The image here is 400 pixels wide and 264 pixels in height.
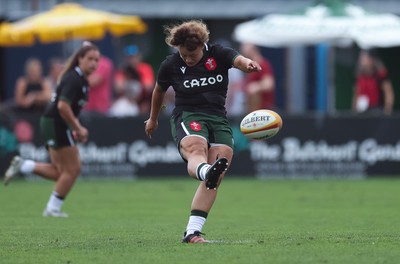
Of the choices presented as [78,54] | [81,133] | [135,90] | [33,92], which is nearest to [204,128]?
[81,133]

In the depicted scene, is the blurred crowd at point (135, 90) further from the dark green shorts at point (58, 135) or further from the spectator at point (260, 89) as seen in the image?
the dark green shorts at point (58, 135)

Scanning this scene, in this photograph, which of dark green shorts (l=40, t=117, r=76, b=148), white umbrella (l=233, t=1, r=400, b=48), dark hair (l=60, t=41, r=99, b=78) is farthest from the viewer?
white umbrella (l=233, t=1, r=400, b=48)

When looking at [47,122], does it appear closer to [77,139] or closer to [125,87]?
[77,139]

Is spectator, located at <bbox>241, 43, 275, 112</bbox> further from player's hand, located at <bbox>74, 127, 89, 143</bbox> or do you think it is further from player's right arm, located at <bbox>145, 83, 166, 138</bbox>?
player's right arm, located at <bbox>145, 83, 166, 138</bbox>

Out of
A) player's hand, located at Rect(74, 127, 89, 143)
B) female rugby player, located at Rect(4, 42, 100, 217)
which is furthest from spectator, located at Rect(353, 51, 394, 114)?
player's hand, located at Rect(74, 127, 89, 143)

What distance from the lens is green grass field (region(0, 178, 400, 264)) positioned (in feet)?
29.8

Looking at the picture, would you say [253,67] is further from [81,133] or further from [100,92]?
[100,92]

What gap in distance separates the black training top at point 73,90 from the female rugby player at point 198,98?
354 cm

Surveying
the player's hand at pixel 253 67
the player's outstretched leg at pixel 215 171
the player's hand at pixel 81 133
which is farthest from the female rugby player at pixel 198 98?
the player's hand at pixel 81 133

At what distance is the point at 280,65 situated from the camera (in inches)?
1128

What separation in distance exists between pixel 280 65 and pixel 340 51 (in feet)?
5.25

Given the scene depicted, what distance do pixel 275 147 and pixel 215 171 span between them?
12.0 metres

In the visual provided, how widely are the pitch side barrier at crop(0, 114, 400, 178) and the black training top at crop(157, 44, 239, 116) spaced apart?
10.9 m

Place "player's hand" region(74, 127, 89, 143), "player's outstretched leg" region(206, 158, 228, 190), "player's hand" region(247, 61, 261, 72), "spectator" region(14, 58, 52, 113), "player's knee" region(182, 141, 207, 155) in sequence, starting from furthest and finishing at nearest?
"spectator" region(14, 58, 52, 113) → "player's hand" region(74, 127, 89, 143) → "player's knee" region(182, 141, 207, 155) → "player's hand" region(247, 61, 261, 72) → "player's outstretched leg" region(206, 158, 228, 190)
